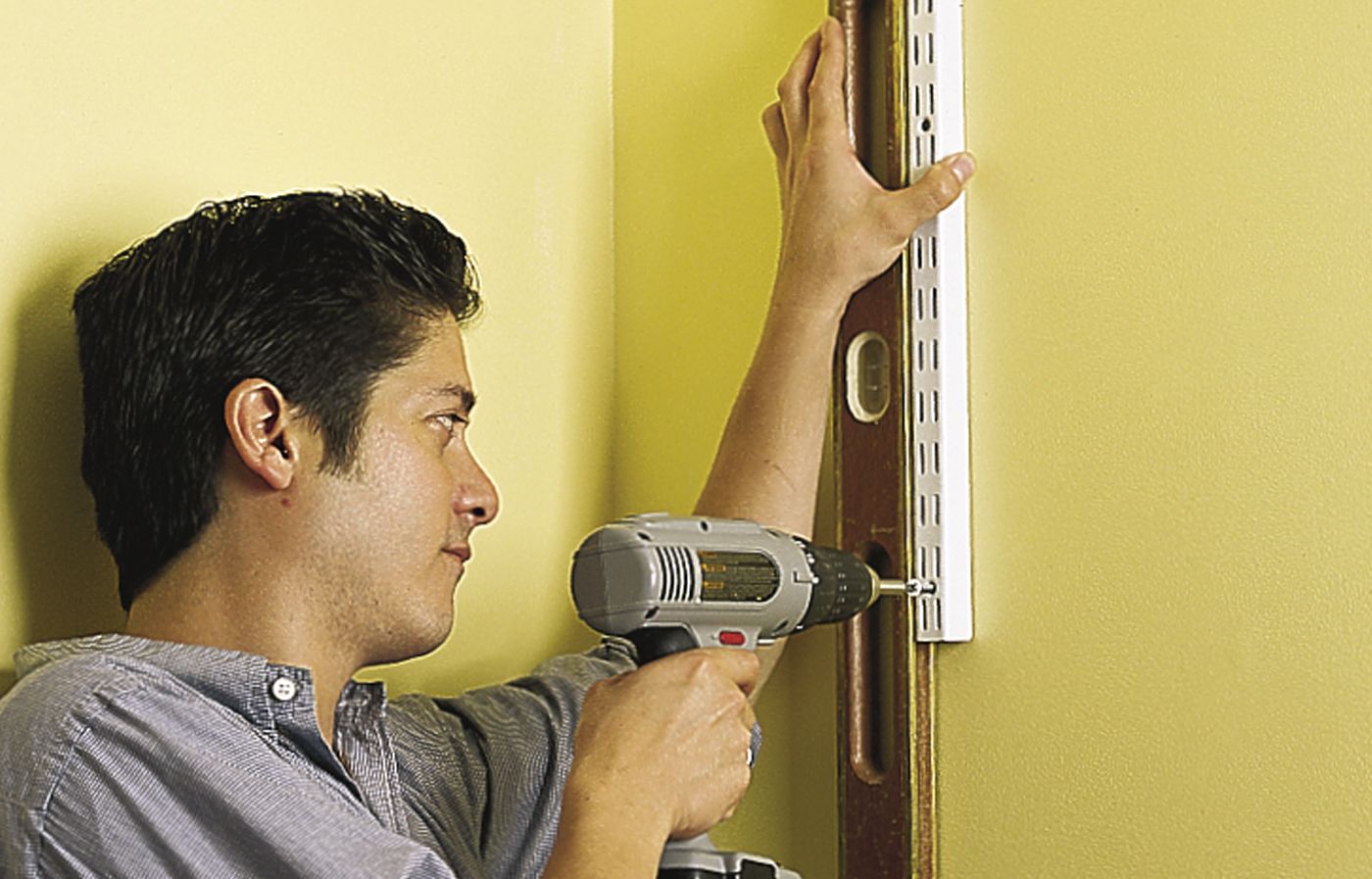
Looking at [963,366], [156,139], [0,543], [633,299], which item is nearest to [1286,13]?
[963,366]

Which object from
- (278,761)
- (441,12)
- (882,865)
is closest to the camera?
(278,761)

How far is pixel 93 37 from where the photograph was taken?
4.96 ft

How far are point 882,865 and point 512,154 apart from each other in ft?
3.12

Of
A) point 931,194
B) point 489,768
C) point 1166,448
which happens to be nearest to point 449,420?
point 489,768

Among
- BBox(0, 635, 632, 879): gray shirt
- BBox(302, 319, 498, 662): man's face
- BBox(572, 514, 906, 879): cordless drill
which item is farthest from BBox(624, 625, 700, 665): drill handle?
BBox(0, 635, 632, 879): gray shirt

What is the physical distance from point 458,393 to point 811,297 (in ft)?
1.52

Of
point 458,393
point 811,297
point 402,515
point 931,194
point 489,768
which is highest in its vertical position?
point 931,194

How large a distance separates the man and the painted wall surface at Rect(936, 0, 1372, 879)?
0.40 meters

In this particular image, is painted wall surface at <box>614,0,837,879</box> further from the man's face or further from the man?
the man's face

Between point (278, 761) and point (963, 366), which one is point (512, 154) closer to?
point (963, 366)

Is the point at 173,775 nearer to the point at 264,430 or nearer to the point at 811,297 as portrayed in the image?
the point at 264,430

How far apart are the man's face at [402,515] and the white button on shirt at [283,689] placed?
4.6 inches

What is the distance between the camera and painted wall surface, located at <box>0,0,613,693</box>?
4.82 ft

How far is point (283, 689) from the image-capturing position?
4.26ft
